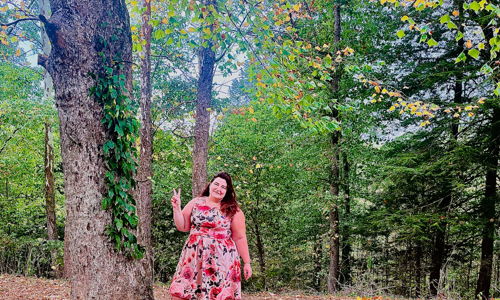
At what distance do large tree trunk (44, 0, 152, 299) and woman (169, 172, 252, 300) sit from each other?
633 millimetres

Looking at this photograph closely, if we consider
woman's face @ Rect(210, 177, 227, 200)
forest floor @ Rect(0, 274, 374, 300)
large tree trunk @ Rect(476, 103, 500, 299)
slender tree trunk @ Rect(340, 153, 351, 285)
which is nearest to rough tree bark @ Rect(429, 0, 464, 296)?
large tree trunk @ Rect(476, 103, 500, 299)

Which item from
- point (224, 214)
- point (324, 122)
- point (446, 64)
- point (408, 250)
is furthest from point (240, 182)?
point (224, 214)

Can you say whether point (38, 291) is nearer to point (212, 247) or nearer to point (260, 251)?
point (212, 247)

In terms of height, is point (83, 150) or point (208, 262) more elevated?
point (83, 150)

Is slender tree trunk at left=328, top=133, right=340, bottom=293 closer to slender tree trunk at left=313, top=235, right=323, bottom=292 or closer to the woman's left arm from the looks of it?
slender tree trunk at left=313, top=235, right=323, bottom=292

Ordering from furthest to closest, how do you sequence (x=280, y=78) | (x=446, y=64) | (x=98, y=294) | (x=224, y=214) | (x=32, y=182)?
(x=32, y=182) < (x=446, y=64) < (x=280, y=78) < (x=224, y=214) < (x=98, y=294)

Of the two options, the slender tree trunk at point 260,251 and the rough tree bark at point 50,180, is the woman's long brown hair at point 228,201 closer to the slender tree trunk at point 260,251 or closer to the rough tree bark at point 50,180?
the rough tree bark at point 50,180

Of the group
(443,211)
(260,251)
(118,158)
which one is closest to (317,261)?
(260,251)

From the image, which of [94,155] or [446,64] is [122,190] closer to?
[94,155]

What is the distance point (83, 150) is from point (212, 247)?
1574mm

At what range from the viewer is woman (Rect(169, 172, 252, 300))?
3.64m

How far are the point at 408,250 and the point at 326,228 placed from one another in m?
3.00

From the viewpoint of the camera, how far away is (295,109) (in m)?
4.67

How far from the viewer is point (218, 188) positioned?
12.7 ft
